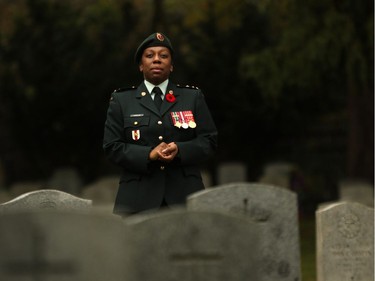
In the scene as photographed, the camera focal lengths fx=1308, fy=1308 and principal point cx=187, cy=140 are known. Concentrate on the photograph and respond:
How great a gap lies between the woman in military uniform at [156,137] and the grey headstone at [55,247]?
8.56ft

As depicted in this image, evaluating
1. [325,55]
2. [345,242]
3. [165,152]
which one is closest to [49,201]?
[165,152]

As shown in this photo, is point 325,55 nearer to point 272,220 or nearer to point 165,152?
point 165,152

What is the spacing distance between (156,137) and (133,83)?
18.1m

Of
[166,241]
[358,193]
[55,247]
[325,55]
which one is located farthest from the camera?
[325,55]

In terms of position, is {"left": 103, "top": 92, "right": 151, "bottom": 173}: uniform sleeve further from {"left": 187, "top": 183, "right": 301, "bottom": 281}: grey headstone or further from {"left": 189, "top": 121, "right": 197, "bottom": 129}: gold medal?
{"left": 187, "top": 183, "right": 301, "bottom": 281}: grey headstone

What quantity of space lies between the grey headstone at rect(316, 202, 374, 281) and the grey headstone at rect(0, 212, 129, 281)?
Result: 4.72 m

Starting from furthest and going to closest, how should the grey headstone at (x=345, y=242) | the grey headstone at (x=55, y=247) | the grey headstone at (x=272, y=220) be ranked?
the grey headstone at (x=345, y=242)
the grey headstone at (x=272, y=220)
the grey headstone at (x=55, y=247)

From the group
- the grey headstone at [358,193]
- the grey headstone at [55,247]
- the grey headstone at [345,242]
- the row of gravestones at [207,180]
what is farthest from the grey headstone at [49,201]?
the row of gravestones at [207,180]

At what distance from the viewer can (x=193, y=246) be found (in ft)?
25.0

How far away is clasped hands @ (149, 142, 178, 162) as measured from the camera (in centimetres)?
942

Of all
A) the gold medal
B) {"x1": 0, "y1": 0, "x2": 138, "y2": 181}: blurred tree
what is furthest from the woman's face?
{"x1": 0, "y1": 0, "x2": 138, "y2": 181}: blurred tree

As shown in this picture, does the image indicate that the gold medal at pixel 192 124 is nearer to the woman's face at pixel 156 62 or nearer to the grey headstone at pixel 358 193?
the woman's face at pixel 156 62

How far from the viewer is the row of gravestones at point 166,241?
270 inches

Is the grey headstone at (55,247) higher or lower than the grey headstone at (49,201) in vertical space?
higher
